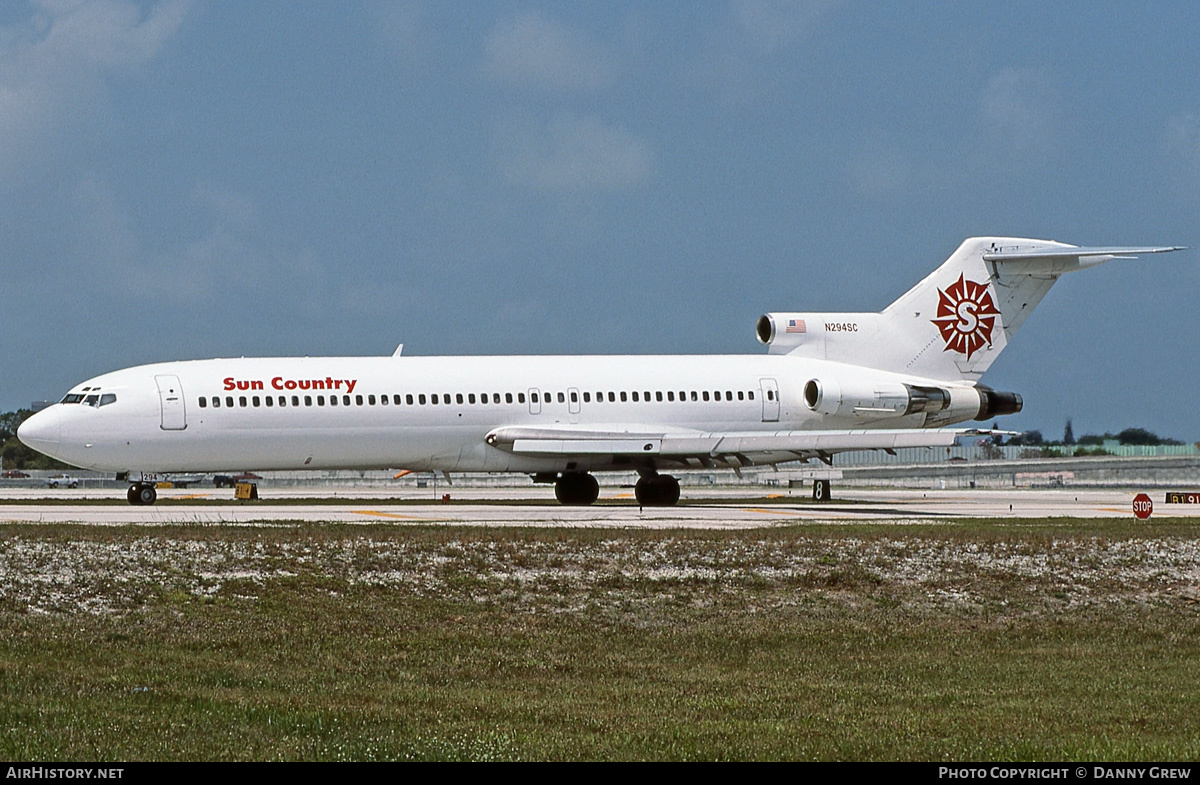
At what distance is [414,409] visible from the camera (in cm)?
3903

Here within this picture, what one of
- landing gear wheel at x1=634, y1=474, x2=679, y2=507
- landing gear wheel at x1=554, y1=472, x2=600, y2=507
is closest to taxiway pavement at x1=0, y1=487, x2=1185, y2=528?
landing gear wheel at x1=634, y1=474, x2=679, y2=507

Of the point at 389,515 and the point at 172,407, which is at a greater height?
the point at 172,407

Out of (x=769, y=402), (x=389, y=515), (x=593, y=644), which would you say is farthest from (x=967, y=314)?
(x=593, y=644)

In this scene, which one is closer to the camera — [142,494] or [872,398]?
[142,494]

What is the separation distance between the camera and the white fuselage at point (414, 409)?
37.2 metres

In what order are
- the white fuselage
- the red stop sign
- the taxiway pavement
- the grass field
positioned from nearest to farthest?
the grass field
the taxiway pavement
the red stop sign
the white fuselage

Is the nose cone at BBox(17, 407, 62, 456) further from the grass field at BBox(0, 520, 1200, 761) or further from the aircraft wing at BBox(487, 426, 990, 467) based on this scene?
the grass field at BBox(0, 520, 1200, 761)

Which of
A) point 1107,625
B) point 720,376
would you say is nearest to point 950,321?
point 720,376

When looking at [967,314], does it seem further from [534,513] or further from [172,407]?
[172,407]

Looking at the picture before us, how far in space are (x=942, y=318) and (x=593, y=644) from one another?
31223mm

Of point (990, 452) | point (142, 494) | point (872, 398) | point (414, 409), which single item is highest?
point (990, 452)

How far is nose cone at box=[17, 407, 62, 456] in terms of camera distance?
3697 cm

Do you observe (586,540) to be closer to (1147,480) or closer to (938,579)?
(938,579)

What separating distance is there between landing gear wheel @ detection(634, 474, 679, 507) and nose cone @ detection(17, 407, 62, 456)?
50.7ft
